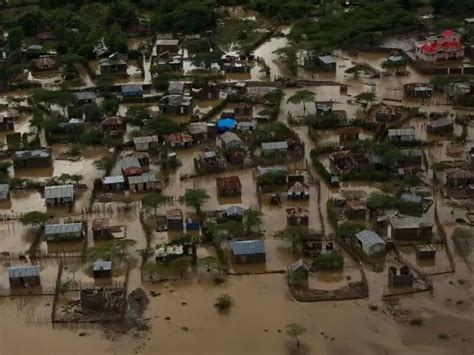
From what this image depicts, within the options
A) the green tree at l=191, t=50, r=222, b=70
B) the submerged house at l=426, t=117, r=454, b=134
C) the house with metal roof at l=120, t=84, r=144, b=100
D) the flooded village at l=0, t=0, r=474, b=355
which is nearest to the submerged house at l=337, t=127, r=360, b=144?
the flooded village at l=0, t=0, r=474, b=355

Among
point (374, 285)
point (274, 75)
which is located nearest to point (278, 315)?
point (374, 285)

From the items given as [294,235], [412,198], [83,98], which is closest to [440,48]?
[412,198]

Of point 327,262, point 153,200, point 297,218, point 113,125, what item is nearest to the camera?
point 327,262

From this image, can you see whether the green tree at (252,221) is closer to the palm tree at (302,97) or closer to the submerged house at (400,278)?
the submerged house at (400,278)

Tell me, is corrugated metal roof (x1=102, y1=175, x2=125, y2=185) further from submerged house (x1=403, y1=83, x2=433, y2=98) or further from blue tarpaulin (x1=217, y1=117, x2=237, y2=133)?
submerged house (x1=403, y1=83, x2=433, y2=98)

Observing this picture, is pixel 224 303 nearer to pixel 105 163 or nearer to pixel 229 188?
pixel 229 188
